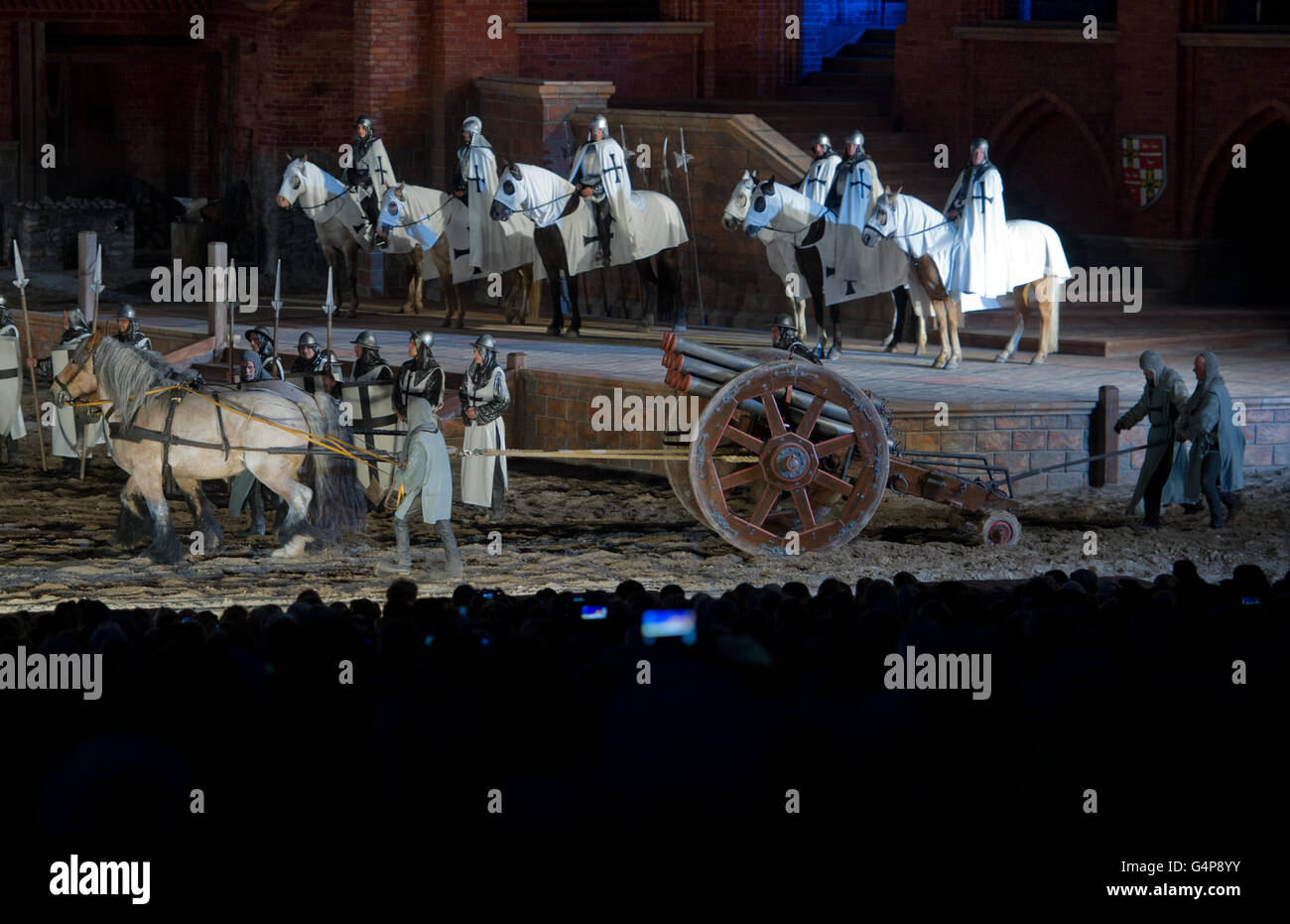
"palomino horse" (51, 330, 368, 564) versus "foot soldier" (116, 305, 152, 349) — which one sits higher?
"foot soldier" (116, 305, 152, 349)

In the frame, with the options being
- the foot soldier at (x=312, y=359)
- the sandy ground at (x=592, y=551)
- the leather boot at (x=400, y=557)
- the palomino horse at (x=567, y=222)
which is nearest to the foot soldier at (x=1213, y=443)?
the sandy ground at (x=592, y=551)

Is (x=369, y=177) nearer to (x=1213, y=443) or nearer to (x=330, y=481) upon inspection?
(x=330, y=481)

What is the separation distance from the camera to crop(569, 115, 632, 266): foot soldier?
755 inches

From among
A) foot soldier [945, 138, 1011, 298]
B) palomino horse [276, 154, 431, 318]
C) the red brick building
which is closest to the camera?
foot soldier [945, 138, 1011, 298]

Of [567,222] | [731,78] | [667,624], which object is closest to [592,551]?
[667,624]

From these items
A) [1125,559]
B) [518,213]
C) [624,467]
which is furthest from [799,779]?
[518,213]

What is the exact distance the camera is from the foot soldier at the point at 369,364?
1438 centimetres

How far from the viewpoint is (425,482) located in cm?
1263

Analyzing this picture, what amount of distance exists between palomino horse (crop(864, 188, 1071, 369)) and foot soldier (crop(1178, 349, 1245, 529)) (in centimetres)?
373

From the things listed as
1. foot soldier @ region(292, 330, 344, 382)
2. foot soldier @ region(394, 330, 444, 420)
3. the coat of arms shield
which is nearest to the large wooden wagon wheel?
foot soldier @ region(394, 330, 444, 420)

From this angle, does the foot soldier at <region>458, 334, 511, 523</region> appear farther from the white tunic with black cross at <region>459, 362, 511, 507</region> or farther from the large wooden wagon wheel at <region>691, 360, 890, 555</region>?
the large wooden wagon wheel at <region>691, 360, 890, 555</region>

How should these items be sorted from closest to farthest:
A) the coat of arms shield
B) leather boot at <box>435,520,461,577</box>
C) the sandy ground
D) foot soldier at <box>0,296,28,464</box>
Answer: the sandy ground
leather boot at <box>435,520,461,577</box>
foot soldier at <box>0,296,28,464</box>
the coat of arms shield

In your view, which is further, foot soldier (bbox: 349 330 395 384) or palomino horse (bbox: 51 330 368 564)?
foot soldier (bbox: 349 330 395 384)
